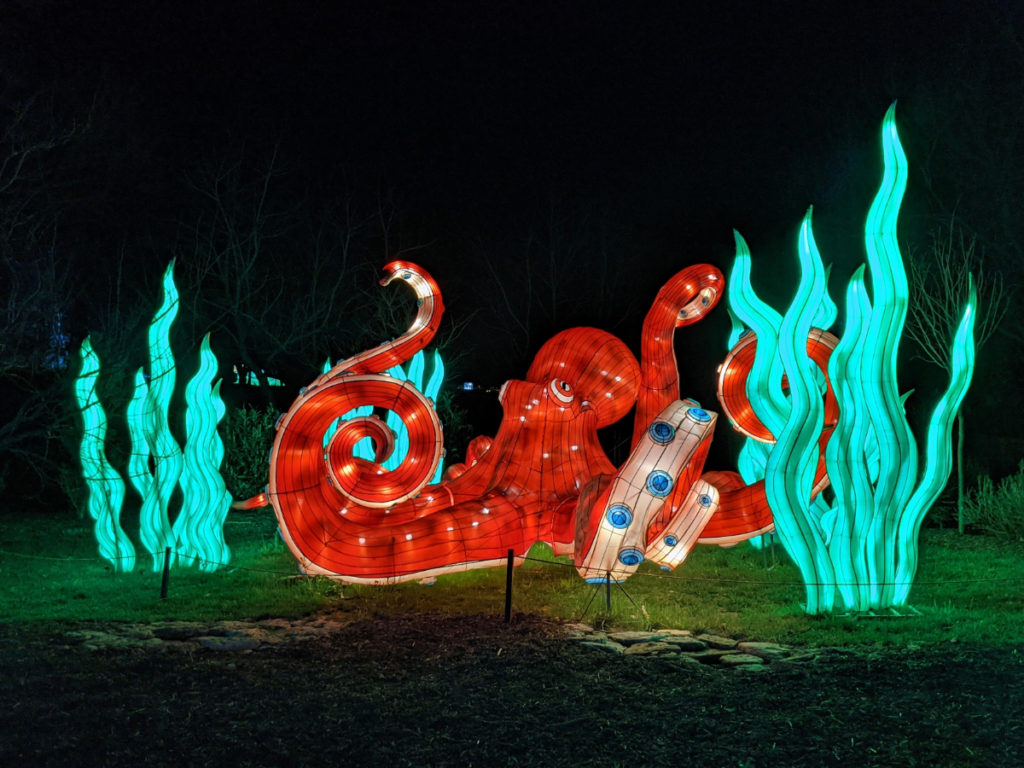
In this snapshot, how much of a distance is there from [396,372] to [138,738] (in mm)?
10499

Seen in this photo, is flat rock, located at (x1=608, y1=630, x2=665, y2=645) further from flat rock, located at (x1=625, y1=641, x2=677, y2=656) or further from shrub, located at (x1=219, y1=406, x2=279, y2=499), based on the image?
shrub, located at (x1=219, y1=406, x2=279, y2=499)

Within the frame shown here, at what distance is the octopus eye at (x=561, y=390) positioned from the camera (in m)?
8.98

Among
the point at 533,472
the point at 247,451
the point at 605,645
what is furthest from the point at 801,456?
the point at 247,451

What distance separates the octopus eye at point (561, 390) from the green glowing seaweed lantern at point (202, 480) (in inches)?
158

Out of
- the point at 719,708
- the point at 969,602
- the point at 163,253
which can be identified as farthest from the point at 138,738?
the point at 163,253

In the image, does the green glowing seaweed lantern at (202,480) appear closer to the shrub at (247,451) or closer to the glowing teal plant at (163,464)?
the glowing teal plant at (163,464)

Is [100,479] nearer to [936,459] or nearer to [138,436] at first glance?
[138,436]

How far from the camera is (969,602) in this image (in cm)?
812

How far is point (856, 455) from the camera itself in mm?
7574

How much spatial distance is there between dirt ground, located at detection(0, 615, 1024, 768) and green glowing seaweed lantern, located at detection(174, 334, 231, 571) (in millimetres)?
3409

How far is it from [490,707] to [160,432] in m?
6.23

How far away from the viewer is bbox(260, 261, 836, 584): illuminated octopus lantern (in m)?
7.56

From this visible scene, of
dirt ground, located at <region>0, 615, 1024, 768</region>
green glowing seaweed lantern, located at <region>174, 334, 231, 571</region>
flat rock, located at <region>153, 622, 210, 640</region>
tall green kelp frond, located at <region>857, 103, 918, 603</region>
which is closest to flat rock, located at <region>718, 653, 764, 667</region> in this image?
dirt ground, located at <region>0, 615, 1024, 768</region>

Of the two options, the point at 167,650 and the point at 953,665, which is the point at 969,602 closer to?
the point at 953,665
